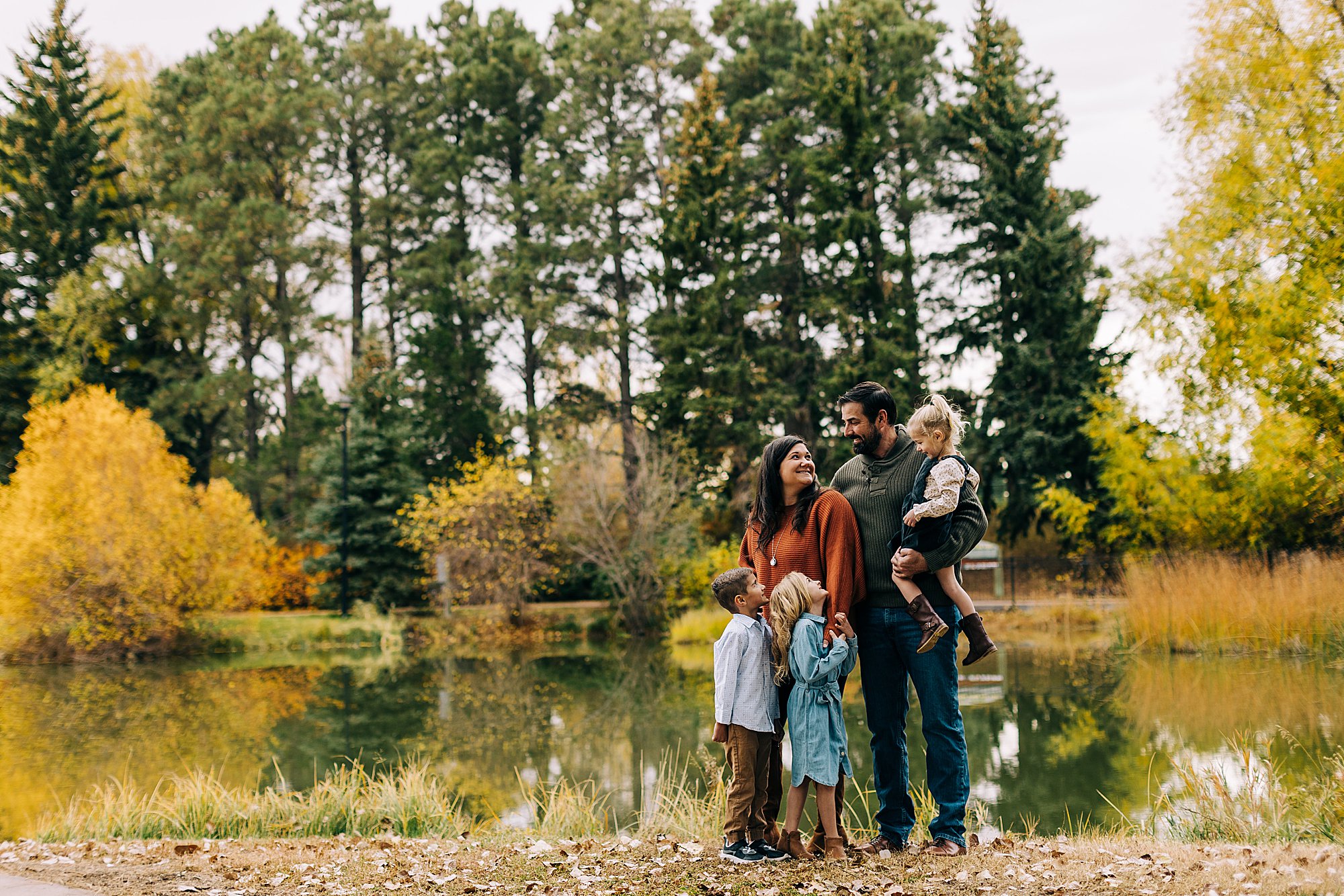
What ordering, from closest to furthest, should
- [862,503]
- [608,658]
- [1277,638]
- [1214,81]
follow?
[862,503] → [1277,638] → [1214,81] → [608,658]

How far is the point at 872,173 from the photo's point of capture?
87.0 feet

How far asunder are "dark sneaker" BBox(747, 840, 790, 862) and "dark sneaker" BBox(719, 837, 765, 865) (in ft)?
0.04

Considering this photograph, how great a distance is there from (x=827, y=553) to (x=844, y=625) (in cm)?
36

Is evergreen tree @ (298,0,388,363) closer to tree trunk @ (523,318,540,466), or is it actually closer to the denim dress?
tree trunk @ (523,318,540,466)

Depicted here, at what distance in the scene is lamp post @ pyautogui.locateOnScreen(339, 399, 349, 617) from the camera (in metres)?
24.3

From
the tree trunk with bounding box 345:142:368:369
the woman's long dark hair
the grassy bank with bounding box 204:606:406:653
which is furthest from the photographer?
the tree trunk with bounding box 345:142:368:369

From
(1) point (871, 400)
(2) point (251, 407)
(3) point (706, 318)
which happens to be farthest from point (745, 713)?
(2) point (251, 407)

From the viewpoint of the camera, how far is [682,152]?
2686 centimetres

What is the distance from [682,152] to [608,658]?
Result: 14.1m

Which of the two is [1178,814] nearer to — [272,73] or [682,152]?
[682,152]

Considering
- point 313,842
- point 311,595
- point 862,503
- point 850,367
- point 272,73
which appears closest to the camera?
point 862,503

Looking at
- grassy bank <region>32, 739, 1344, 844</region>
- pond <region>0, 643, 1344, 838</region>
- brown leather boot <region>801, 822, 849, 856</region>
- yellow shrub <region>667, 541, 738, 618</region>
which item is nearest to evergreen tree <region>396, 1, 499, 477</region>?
yellow shrub <region>667, 541, 738, 618</region>

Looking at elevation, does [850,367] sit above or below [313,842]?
above

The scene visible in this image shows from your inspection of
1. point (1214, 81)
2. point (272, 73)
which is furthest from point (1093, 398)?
point (272, 73)
